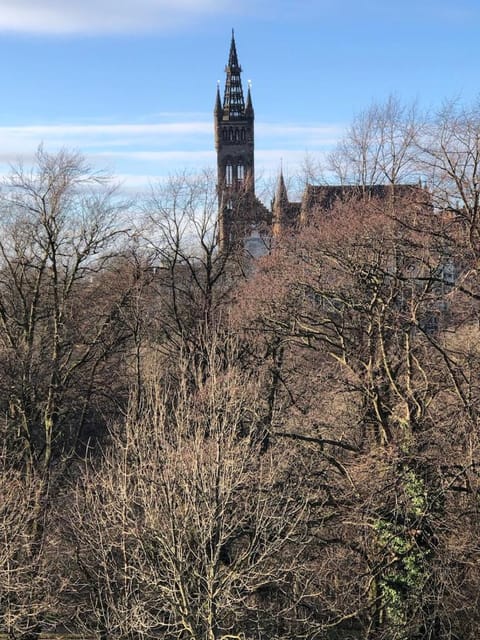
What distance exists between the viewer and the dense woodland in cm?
1190

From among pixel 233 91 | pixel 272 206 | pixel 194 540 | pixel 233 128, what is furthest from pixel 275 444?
pixel 233 91

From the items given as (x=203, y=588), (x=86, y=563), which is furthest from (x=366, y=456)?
(x=86, y=563)

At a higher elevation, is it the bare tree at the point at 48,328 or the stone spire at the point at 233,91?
the stone spire at the point at 233,91

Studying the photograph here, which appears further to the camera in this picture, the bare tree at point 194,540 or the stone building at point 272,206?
the stone building at point 272,206

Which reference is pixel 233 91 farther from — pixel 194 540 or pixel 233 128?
pixel 194 540

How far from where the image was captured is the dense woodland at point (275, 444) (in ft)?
39.0

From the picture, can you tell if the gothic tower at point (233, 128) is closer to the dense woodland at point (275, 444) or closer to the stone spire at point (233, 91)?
the stone spire at point (233, 91)

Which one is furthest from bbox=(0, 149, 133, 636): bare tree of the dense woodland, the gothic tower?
the gothic tower

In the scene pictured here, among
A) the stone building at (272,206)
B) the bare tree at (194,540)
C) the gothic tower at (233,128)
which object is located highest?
the gothic tower at (233,128)

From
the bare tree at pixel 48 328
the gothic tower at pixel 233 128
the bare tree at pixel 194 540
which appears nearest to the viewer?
the bare tree at pixel 194 540

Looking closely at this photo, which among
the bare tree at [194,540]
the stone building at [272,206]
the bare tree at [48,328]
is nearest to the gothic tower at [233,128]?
the stone building at [272,206]

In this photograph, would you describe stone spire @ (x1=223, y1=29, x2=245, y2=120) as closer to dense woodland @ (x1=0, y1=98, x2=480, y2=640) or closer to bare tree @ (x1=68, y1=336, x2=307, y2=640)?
dense woodland @ (x1=0, y1=98, x2=480, y2=640)

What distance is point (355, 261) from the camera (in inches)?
552

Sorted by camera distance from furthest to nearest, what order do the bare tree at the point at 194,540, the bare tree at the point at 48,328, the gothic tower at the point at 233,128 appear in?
the gothic tower at the point at 233,128 → the bare tree at the point at 48,328 → the bare tree at the point at 194,540
